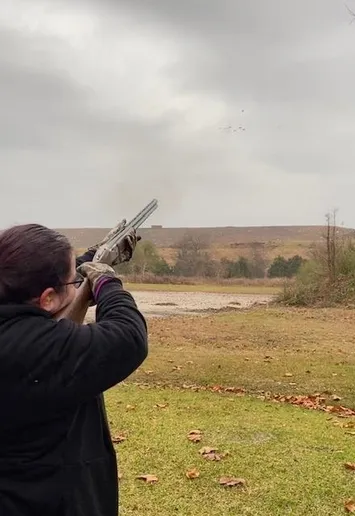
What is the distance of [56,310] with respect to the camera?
74.5 inches

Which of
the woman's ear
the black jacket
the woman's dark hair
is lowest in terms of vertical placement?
the black jacket

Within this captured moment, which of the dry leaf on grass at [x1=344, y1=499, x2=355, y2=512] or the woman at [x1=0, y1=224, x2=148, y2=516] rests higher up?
the woman at [x1=0, y1=224, x2=148, y2=516]

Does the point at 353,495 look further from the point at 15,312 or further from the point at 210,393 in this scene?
the point at 210,393

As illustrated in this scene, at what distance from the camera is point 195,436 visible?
19.6ft

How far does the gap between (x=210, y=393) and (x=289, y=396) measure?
115 centimetres

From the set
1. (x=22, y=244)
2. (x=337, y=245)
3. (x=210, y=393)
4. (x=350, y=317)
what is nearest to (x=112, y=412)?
(x=210, y=393)

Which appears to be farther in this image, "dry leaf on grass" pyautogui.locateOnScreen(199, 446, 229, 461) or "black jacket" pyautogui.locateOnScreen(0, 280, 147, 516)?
"dry leaf on grass" pyautogui.locateOnScreen(199, 446, 229, 461)

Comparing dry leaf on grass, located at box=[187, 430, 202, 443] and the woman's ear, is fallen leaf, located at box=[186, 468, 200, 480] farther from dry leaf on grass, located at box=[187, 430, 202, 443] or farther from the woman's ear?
the woman's ear

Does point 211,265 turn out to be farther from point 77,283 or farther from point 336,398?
point 77,283

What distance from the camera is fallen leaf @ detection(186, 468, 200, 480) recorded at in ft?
16.0

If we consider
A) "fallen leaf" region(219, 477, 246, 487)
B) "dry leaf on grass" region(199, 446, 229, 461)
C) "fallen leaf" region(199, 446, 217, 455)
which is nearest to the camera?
"fallen leaf" region(219, 477, 246, 487)

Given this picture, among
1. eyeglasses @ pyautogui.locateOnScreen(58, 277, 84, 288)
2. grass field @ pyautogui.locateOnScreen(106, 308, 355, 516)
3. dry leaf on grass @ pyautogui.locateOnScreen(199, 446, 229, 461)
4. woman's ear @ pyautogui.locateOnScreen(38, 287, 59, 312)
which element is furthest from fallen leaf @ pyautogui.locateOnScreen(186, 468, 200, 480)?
woman's ear @ pyautogui.locateOnScreen(38, 287, 59, 312)

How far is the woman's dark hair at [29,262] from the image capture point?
1757 millimetres

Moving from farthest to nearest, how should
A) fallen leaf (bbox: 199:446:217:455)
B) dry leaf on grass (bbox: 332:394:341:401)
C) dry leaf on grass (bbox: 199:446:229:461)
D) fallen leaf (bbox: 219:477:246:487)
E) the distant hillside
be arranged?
1. the distant hillside
2. dry leaf on grass (bbox: 332:394:341:401)
3. fallen leaf (bbox: 199:446:217:455)
4. dry leaf on grass (bbox: 199:446:229:461)
5. fallen leaf (bbox: 219:477:246:487)
